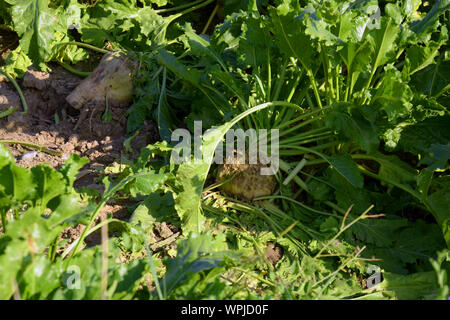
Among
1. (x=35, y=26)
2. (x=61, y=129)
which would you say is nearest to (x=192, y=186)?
(x=61, y=129)

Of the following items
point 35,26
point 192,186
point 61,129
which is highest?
point 35,26

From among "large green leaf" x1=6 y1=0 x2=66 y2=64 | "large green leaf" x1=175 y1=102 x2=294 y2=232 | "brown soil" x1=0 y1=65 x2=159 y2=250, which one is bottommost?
"large green leaf" x1=175 y1=102 x2=294 y2=232

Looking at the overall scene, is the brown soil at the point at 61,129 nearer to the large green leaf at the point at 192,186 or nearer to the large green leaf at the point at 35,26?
the large green leaf at the point at 35,26

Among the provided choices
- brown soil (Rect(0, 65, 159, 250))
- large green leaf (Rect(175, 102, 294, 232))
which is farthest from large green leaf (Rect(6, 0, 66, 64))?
large green leaf (Rect(175, 102, 294, 232))

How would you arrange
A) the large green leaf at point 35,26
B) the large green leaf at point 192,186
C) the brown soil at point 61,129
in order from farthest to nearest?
the large green leaf at point 35,26
the brown soil at point 61,129
the large green leaf at point 192,186

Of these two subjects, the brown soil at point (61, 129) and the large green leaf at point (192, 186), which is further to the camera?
the brown soil at point (61, 129)

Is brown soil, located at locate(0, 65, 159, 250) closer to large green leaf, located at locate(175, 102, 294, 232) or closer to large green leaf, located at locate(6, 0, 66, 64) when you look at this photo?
large green leaf, located at locate(6, 0, 66, 64)

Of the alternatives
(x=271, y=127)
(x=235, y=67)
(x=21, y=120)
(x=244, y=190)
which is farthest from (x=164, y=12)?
(x=244, y=190)

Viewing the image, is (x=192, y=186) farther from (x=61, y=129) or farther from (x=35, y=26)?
(x=35, y=26)

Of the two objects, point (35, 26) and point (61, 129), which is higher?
point (35, 26)

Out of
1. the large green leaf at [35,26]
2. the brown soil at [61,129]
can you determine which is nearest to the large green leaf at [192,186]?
the brown soil at [61,129]

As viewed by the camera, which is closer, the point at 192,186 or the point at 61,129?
the point at 192,186
